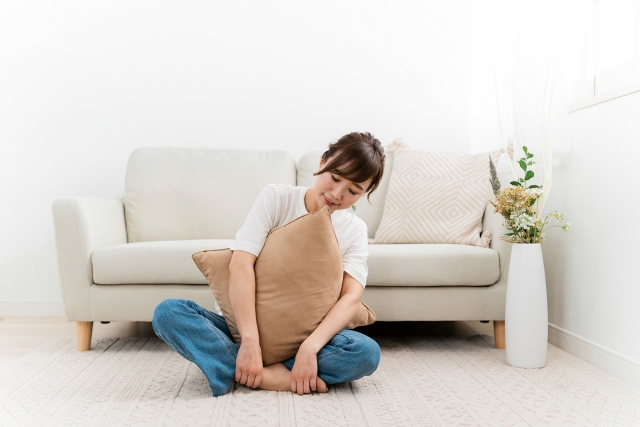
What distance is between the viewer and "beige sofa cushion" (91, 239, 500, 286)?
200 centimetres

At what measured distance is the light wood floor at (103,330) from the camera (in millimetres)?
2260

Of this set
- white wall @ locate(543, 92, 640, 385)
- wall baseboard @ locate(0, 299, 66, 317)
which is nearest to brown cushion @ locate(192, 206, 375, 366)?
white wall @ locate(543, 92, 640, 385)

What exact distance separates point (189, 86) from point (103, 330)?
1299mm

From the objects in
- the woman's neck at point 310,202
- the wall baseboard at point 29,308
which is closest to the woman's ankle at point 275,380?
the woman's neck at point 310,202

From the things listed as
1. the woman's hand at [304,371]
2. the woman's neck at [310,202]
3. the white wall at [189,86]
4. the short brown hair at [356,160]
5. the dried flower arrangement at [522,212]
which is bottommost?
the woman's hand at [304,371]

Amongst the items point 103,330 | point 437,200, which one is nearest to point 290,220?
point 437,200

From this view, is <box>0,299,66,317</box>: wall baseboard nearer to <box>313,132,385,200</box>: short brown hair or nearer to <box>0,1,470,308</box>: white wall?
<box>0,1,470,308</box>: white wall

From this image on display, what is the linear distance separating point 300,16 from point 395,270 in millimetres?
1595

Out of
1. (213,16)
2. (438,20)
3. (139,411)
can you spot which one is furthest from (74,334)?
(438,20)

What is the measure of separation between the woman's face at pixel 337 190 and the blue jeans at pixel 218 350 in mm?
374

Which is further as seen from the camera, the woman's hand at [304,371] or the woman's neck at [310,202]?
the woman's neck at [310,202]

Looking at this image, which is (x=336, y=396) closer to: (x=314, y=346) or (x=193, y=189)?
(x=314, y=346)

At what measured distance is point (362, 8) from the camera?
293cm

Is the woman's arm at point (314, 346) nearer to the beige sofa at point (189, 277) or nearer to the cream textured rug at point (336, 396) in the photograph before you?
the cream textured rug at point (336, 396)
